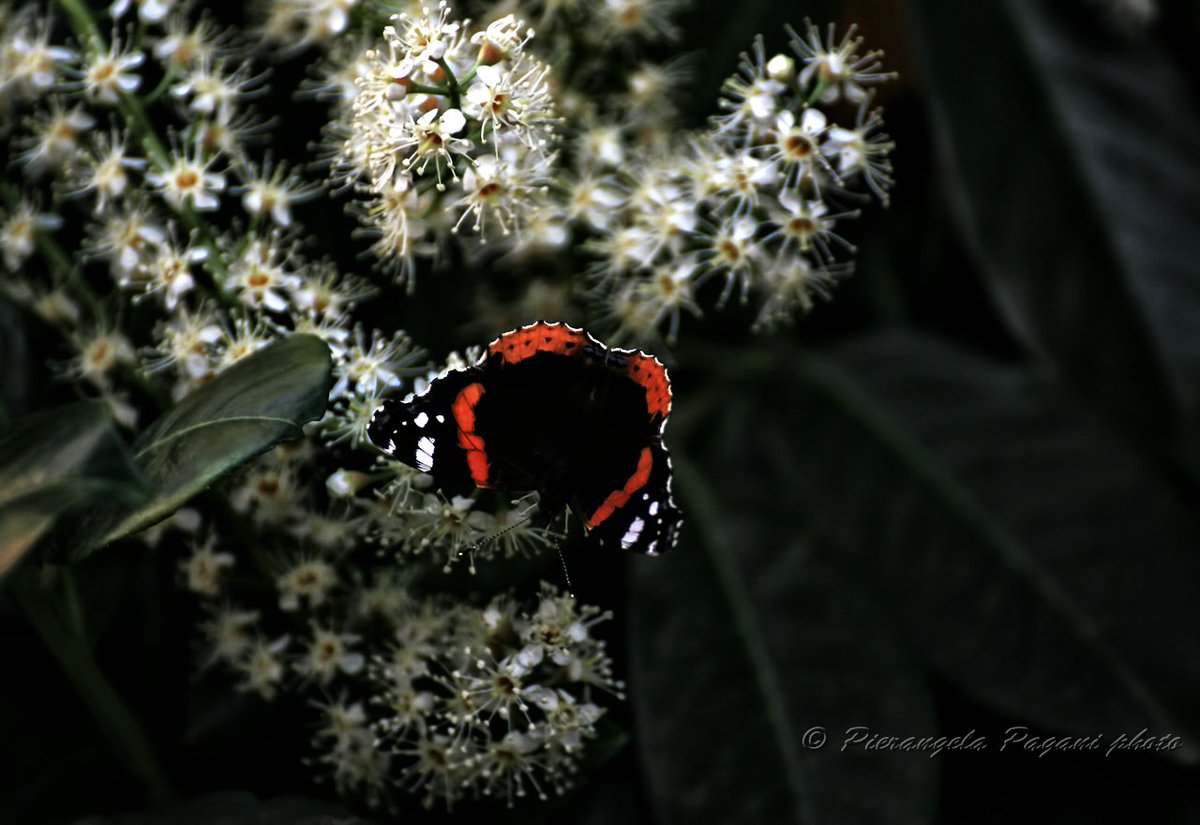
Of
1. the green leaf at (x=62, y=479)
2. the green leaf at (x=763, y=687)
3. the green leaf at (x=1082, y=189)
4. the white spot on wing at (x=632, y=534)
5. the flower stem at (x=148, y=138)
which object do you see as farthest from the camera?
the green leaf at (x=1082, y=189)

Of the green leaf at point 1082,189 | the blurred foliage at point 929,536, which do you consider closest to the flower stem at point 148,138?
the blurred foliage at point 929,536

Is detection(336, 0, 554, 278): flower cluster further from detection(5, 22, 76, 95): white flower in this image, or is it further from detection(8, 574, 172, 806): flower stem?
detection(8, 574, 172, 806): flower stem

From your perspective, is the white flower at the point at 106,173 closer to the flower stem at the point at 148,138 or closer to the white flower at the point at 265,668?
the flower stem at the point at 148,138

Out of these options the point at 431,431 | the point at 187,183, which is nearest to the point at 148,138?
the point at 187,183

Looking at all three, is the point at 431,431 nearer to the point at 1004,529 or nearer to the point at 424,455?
the point at 424,455

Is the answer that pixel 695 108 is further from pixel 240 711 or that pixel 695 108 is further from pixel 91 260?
pixel 240 711

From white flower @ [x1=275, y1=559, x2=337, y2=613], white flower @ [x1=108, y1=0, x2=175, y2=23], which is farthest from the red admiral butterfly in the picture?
white flower @ [x1=108, y1=0, x2=175, y2=23]
